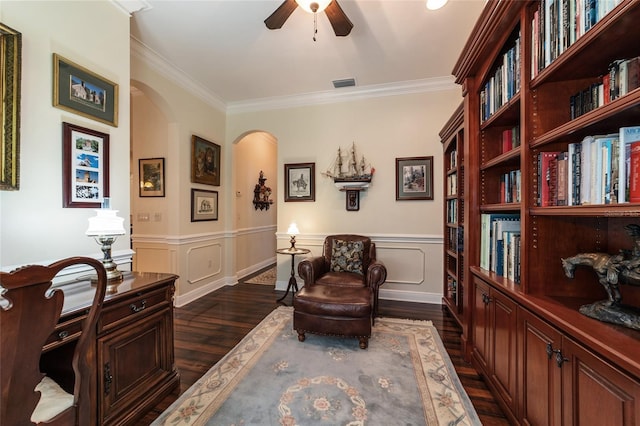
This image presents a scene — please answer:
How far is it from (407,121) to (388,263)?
6.60 ft

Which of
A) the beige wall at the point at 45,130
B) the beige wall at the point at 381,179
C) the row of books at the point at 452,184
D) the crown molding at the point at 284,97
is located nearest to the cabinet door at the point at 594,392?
the row of books at the point at 452,184

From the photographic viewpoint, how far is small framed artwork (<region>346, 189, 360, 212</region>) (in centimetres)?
376

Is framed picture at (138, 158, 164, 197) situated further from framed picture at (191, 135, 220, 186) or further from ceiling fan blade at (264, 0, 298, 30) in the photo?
ceiling fan blade at (264, 0, 298, 30)

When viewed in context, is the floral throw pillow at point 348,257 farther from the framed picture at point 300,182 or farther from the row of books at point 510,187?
the row of books at point 510,187

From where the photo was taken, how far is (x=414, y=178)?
3.59 m

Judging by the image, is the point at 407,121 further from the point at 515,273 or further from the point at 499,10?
the point at 515,273

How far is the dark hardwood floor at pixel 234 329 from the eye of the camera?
175 centimetres

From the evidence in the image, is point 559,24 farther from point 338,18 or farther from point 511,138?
point 338,18

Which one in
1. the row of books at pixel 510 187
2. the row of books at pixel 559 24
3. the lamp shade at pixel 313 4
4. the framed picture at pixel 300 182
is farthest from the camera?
the framed picture at pixel 300 182

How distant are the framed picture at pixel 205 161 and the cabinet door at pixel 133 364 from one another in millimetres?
2405

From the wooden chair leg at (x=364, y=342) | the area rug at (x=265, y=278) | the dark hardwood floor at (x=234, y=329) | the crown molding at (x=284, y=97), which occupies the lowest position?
the dark hardwood floor at (x=234, y=329)

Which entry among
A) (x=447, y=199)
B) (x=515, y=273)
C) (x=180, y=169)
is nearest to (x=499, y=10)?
(x=515, y=273)

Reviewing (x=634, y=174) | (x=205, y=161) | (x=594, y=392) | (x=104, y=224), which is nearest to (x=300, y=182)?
(x=205, y=161)

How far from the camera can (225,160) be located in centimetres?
431
